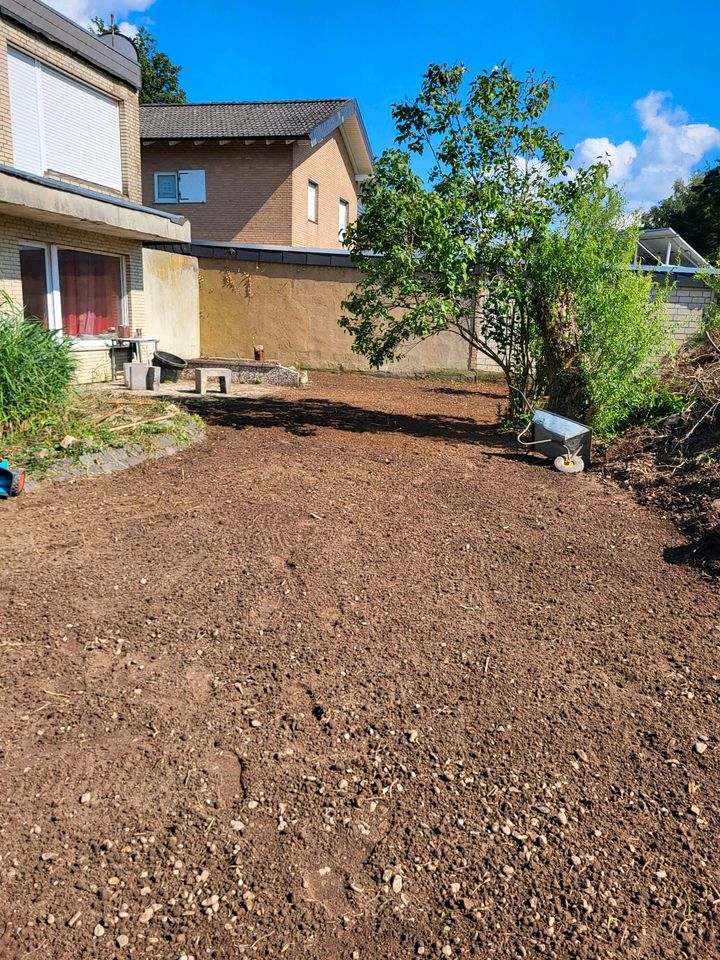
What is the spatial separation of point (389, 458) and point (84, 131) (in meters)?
9.41

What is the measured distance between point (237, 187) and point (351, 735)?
21.5m

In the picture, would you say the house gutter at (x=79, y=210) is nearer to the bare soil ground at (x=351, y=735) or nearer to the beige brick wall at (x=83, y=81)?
the beige brick wall at (x=83, y=81)

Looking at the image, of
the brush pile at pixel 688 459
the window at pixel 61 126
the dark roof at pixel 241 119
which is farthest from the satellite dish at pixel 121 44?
the brush pile at pixel 688 459

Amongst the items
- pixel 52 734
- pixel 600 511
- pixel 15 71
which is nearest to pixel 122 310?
pixel 15 71

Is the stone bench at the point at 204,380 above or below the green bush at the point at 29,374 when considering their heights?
below

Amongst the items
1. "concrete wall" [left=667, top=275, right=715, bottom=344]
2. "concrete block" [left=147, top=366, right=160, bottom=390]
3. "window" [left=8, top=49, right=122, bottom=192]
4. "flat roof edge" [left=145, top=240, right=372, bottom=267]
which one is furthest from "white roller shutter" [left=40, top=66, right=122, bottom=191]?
"concrete wall" [left=667, top=275, right=715, bottom=344]

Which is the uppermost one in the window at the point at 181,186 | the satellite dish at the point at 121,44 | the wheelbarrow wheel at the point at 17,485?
the satellite dish at the point at 121,44

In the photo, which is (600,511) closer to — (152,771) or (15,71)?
(152,771)

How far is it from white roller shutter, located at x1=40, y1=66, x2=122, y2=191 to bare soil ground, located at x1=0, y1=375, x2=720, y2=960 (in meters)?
9.15

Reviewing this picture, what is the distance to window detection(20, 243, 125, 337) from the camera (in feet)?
38.1

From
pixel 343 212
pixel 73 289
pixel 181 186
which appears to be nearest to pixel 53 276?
pixel 73 289

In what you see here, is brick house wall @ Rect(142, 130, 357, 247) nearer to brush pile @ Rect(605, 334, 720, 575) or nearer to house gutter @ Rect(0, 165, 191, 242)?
house gutter @ Rect(0, 165, 191, 242)

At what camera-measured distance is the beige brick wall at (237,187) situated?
2119 cm

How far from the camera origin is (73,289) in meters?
12.4
